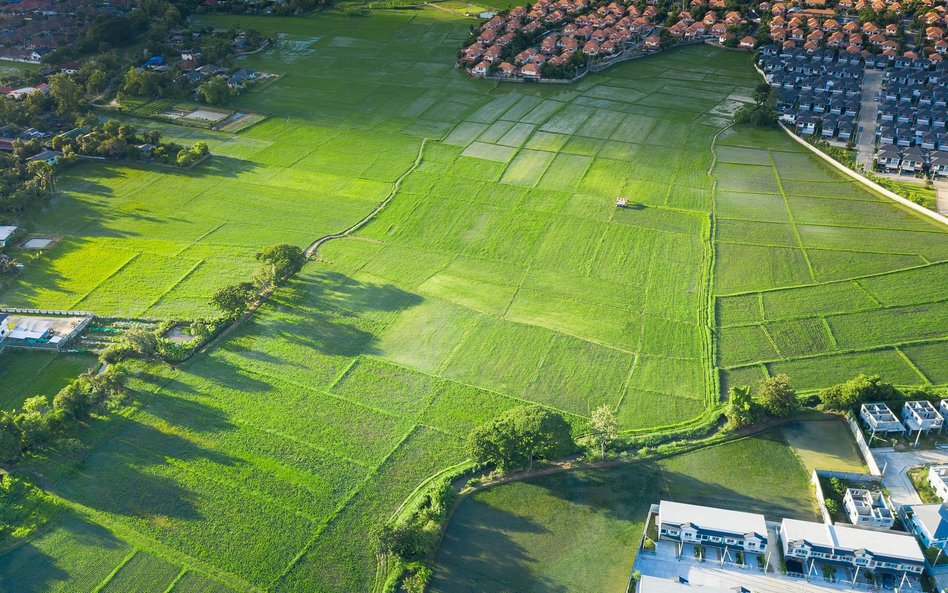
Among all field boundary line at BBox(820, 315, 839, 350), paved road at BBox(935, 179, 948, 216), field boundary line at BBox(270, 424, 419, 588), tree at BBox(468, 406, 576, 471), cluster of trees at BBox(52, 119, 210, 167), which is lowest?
field boundary line at BBox(820, 315, 839, 350)

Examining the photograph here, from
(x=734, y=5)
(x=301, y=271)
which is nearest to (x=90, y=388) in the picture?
(x=301, y=271)

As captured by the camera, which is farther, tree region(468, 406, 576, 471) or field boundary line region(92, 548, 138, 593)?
tree region(468, 406, 576, 471)

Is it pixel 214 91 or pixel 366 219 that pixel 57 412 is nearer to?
pixel 366 219

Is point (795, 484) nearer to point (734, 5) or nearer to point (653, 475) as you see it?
point (653, 475)

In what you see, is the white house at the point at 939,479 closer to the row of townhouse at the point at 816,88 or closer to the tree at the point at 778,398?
the tree at the point at 778,398

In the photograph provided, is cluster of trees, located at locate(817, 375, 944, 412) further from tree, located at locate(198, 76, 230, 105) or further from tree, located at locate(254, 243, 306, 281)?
tree, located at locate(198, 76, 230, 105)

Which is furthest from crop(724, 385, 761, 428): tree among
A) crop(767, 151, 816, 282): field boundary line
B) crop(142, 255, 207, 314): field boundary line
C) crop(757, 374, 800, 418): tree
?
crop(142, 255, 207, 314): field boundary line

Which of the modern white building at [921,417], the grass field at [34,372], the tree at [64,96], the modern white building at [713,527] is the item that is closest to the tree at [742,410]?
the modern white building at [713,527]
